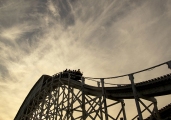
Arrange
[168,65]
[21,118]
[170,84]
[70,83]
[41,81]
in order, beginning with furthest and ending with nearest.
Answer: [21,118] < [41,81] < [70,83] < [170,84] < [168,65]

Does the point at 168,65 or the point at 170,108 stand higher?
the point at 168,65

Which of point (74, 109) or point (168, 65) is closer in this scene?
point (168, 65)

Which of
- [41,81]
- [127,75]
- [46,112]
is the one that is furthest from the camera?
[41,81]

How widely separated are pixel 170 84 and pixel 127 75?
2.07 meters

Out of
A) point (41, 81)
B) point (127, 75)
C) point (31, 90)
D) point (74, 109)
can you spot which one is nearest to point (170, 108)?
point (127, 75)

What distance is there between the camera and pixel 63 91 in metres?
14.8

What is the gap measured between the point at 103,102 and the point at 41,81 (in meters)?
10.6

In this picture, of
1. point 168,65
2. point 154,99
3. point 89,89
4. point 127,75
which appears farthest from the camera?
point 89,89

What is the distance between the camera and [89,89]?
12.5m

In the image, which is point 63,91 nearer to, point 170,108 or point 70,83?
point 70,83

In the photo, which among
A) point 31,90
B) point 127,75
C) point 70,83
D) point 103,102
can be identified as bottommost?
point 103,102

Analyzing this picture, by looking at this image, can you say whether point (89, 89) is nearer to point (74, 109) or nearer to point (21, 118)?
point (74, 109)

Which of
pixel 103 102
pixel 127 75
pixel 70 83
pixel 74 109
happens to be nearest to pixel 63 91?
pixel 70 83

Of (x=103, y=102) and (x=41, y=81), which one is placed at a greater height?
(x=41, y=81)
